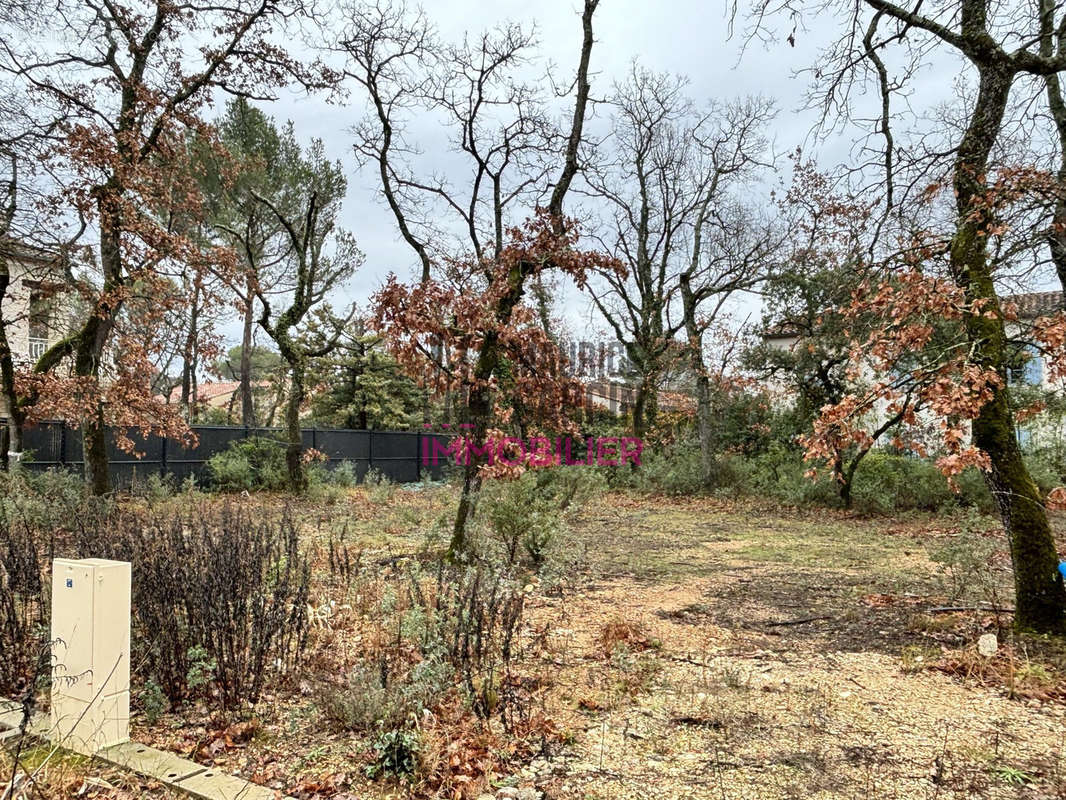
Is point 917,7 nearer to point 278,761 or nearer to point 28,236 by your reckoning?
point 278,761

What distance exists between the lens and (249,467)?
15.8 m

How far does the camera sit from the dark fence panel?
1327cm

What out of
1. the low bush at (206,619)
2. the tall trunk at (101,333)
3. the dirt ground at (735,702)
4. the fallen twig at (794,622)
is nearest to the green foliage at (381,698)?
the dirt ground at (735,702)

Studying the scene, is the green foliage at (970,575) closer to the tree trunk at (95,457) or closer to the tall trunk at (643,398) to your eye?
Answer: the tree trunk at (95,457)

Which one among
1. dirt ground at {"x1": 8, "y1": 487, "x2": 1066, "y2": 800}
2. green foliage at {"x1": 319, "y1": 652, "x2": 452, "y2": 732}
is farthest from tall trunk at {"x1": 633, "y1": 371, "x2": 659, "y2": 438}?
green foliage at {"x1": 319, "y1": 652, "x2": 452, "y2": 732}

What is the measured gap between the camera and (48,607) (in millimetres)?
4367

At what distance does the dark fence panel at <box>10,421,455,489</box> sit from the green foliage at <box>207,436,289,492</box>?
0.38 metres

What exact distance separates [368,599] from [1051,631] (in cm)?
458

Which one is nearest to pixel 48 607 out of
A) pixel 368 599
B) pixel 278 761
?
pixel 368 599

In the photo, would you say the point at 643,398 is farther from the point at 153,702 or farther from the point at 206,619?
the point at 153,702

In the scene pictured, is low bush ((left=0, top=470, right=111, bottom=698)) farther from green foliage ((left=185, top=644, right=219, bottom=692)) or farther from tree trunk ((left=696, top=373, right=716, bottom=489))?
A: tree trunk ((left=696, top=373, right=716, bottom=489))

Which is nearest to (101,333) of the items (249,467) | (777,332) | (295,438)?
(295,438)

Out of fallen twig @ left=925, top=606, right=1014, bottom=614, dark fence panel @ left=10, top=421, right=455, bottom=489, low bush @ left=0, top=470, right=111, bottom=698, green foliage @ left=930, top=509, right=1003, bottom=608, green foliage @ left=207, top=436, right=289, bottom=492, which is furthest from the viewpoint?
green foliage @ left=207, top=436, right=289, bottom=492

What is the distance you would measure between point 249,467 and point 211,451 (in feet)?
3.92
